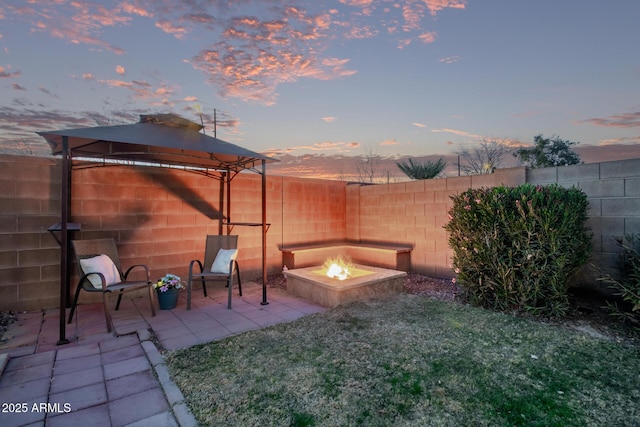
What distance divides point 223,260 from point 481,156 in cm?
1076

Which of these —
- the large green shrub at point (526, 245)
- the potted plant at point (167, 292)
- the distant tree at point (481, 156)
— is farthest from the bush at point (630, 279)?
the distant tree at point (481, 156)

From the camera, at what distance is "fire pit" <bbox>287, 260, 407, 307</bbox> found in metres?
4.32

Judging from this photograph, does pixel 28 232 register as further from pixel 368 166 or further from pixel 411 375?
pixel 368 166

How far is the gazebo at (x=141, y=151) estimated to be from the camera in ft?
10.1

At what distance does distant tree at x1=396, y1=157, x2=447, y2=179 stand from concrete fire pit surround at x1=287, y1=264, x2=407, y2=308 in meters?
5.83

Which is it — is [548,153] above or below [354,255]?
above

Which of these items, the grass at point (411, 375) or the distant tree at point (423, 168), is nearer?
the grass at point (411, 375)

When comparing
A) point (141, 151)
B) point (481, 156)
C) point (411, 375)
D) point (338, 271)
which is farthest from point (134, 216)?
point (481, 156)

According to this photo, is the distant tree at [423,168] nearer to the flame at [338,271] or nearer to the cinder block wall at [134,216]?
the cinder block wall at [134,216]

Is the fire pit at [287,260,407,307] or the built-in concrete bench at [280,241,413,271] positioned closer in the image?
the fire pit at [287,260,407,307]

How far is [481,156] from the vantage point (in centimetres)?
1170

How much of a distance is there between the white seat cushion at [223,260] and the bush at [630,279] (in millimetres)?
4553

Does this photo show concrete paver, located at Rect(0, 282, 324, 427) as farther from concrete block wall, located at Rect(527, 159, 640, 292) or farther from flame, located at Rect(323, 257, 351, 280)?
concrete block wall, located at Rect(527, 159, 640, 292)

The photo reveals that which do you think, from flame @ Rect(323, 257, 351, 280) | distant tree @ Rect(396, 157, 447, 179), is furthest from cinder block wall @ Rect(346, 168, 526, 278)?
distant tree @ Rect(396, 157, 447, 179)
